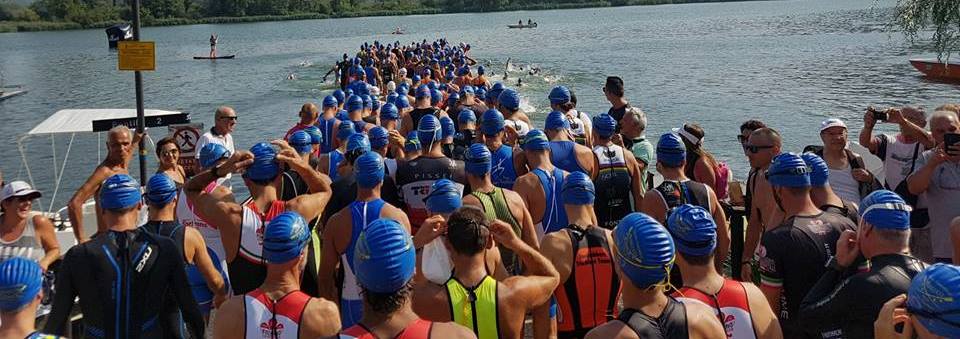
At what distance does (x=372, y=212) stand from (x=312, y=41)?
3055 inches

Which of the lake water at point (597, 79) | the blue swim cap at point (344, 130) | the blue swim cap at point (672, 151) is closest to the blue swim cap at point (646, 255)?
the blue swim cap at point (672, 151)

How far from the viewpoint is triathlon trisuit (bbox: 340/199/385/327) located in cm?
482

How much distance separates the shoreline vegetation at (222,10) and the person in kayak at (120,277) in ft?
399

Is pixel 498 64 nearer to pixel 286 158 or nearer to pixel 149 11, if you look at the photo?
pixel 286 158

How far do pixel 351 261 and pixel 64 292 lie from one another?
1.68 metres

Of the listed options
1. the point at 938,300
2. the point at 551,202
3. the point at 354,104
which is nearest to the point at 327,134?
the point at 354,104

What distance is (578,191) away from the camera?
454cm

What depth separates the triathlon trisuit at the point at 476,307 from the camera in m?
3.53

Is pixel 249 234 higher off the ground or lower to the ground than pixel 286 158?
lower

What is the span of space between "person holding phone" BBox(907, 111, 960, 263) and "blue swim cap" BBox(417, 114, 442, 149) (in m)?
3.88

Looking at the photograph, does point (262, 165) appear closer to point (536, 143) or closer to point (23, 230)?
point (23, 230)

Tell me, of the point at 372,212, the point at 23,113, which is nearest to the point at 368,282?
the point at 372,212

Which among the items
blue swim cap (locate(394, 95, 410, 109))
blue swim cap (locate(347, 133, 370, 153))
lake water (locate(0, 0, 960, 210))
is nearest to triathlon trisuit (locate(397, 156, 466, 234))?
blue swim cap (locate(347, 133, 370, 153))

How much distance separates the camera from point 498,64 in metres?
47.7
